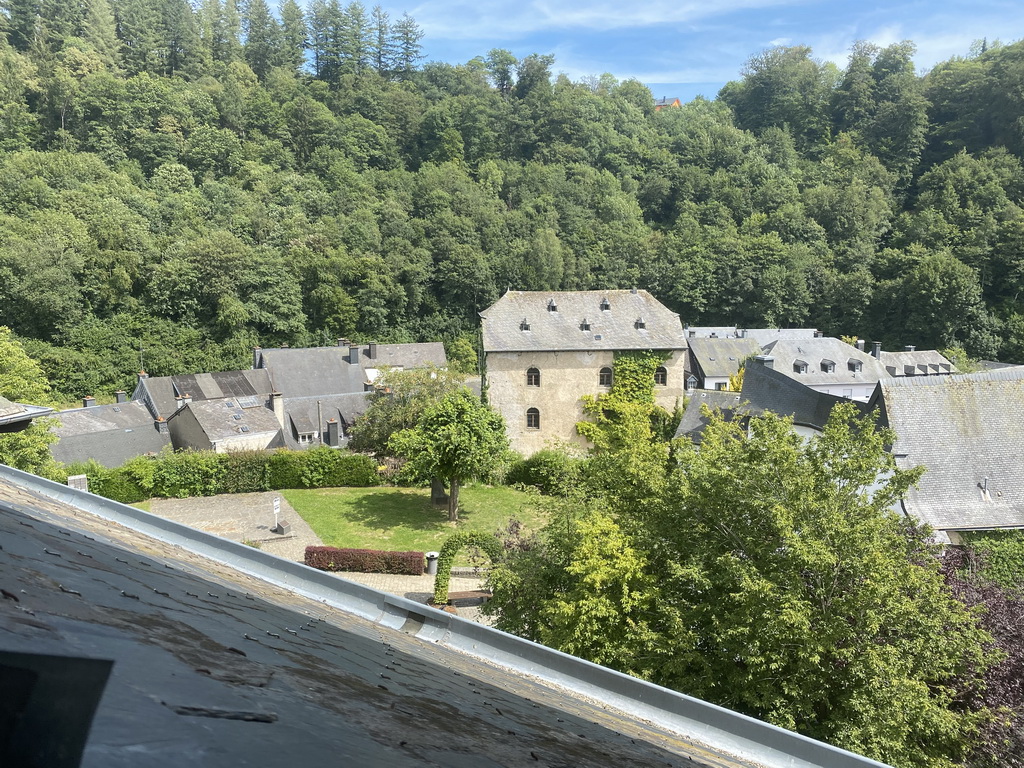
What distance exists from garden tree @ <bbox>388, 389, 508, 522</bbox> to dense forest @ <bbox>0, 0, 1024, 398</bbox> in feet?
100

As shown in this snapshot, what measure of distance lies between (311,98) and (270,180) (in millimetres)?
15169

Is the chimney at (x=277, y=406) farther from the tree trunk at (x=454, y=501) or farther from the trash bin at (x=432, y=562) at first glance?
the trash bin at (x=432, y=562)

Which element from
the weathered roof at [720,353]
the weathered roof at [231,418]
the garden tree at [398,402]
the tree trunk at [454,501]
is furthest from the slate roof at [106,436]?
the weathered roof at [720,353]

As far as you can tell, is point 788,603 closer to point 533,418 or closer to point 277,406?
point 533,418

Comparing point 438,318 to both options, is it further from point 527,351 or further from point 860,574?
point 860,574

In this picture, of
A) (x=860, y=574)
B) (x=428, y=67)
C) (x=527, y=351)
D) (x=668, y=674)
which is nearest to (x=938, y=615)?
(x=860, y=574)

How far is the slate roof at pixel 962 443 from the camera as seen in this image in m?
14.5

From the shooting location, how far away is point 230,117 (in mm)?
64188

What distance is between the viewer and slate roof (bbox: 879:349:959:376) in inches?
1540

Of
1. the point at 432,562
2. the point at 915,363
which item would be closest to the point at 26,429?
the point at 432,562

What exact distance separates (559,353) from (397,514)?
9.56 meters

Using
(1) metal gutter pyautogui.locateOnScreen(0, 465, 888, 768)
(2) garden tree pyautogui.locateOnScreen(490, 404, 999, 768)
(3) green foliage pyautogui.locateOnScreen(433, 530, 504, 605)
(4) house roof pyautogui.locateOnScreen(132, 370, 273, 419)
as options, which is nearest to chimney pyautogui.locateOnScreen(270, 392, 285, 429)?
(4) house roof pyautogui.locateOnScreen(132, 370, 273, 419)

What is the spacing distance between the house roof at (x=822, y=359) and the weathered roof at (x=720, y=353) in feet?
9.69

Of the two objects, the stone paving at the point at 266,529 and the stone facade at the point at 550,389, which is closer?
the stone paving at the point at 266,529
